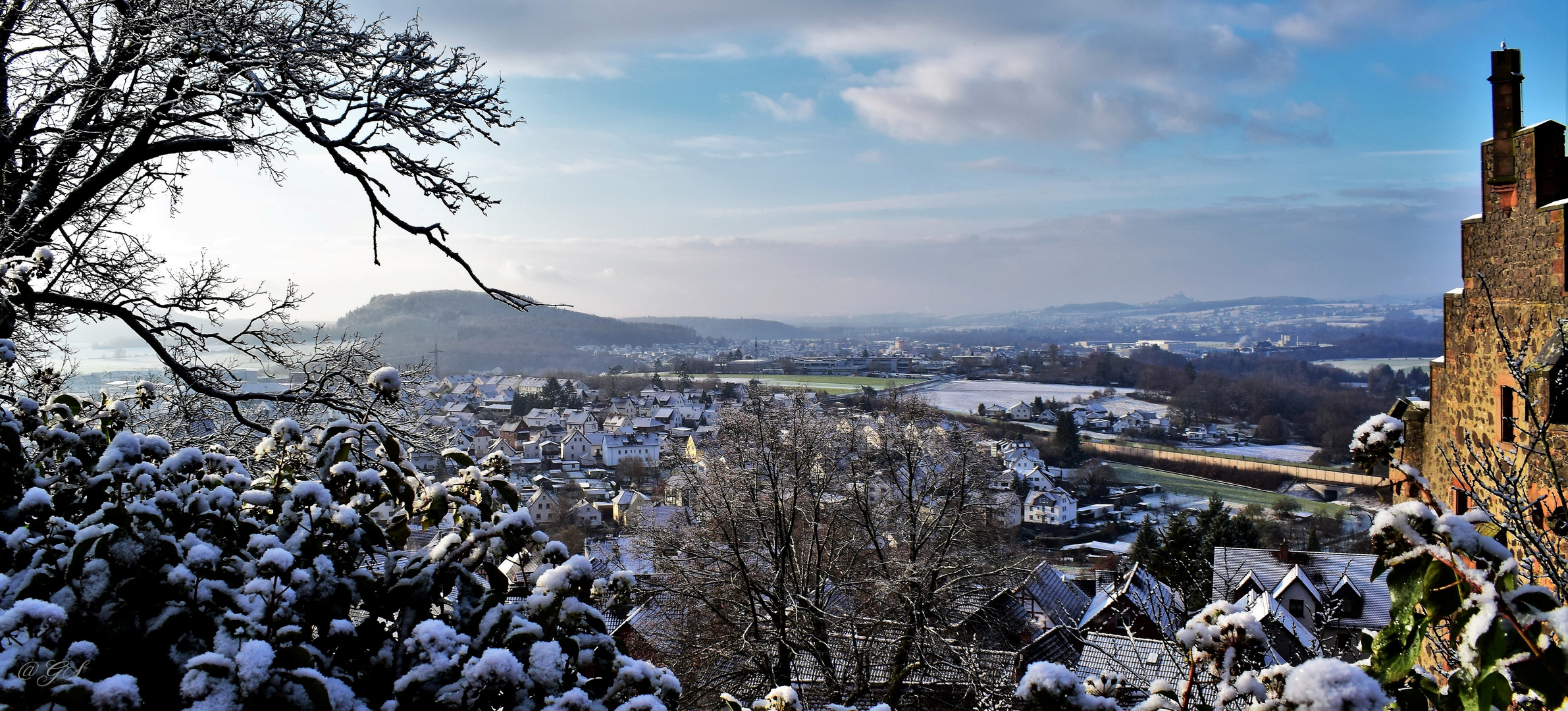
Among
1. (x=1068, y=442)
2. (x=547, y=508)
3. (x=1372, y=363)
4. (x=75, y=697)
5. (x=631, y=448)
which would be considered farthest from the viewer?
(x=1372, y=363)

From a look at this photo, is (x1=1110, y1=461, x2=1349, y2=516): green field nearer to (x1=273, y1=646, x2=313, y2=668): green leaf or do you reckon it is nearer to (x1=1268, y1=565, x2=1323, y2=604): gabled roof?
(x1=1268, y1=565, x2=1323, y2=604): gabled roof

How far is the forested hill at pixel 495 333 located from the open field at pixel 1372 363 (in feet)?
168

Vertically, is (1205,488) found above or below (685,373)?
below

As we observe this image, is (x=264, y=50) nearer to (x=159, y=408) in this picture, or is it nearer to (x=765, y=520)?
(x=159, y=408)

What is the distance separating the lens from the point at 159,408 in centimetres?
570

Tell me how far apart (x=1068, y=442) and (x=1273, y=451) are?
1084 centimetres

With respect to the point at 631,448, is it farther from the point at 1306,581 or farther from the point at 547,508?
the point at 1306,581

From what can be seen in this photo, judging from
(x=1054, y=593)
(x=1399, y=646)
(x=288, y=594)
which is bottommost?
(x=1054, y=593)

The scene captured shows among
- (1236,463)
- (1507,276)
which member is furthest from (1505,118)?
(1236,463)

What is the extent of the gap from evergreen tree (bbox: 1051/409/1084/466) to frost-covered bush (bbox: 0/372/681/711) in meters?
42.6

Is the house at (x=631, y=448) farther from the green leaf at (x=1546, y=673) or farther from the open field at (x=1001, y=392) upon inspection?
the green leaf at (x=1546, y=673)

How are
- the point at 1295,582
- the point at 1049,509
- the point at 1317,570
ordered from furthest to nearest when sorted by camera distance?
the point at 1049,509
the point at 1317,570
the point at 1295,582

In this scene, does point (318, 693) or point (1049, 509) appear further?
point (1049, 509)

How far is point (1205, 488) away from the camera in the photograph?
37.3 metres
